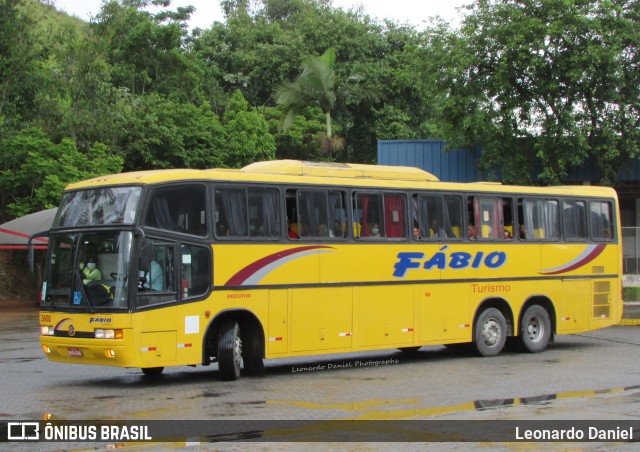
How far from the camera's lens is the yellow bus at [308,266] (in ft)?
46.2

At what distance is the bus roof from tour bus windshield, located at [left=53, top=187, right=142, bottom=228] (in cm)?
13

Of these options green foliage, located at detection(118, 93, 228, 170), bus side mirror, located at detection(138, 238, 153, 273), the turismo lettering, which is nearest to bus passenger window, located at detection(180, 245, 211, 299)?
bus side mirror, located at detection(138, 238, 153, 273)

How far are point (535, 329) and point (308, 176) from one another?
6698 millimetres

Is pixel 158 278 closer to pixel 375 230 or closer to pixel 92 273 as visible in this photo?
pixel 92 273

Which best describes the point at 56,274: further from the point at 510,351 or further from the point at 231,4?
the point at 231,4

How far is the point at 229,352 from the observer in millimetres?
14805

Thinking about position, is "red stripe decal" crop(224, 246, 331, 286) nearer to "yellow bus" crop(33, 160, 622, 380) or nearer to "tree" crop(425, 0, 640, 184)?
"yellow bus" crop(33, 160, 622, 380)

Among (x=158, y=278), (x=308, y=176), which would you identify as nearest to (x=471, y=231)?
(x=308, y=176)

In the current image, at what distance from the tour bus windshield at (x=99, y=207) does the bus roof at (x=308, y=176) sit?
0.13m

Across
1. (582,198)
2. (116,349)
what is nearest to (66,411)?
(116,349)

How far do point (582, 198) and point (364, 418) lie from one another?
453 inches

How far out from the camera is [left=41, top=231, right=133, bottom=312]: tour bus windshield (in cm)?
1388

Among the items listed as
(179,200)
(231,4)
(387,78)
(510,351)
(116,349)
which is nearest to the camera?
(116,349)

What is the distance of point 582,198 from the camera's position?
2106 cm
